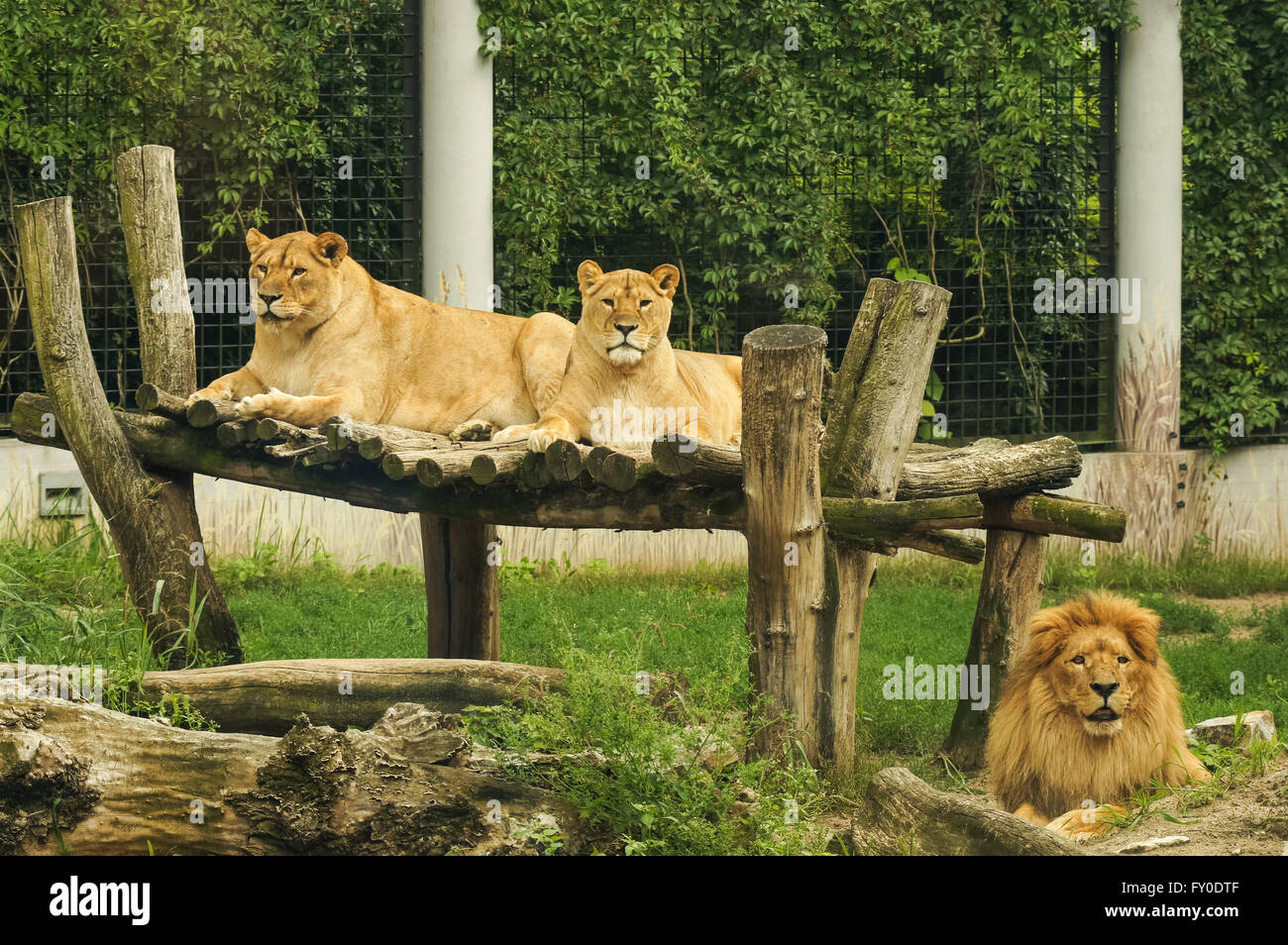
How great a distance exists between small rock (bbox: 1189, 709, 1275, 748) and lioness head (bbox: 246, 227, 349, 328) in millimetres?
4050

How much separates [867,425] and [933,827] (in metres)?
1.77

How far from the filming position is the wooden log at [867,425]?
5.71m

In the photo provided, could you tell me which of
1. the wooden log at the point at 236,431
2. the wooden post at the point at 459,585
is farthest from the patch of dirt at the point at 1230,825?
the wooden log at the point at 236,431

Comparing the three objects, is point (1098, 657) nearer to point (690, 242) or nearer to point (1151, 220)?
point (690, 242)

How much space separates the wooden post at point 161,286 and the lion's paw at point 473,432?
1369 millimetres

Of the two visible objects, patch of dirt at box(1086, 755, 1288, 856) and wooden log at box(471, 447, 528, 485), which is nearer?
patch of dirt at box(1086, 755, 1288, 856)

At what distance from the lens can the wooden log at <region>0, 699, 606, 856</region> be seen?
4449 mm

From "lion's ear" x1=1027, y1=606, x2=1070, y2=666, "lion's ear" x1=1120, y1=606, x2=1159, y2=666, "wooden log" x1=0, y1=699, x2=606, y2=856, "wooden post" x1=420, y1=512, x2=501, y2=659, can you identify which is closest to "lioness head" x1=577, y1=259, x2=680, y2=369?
"wooden post" x1=420, y1=512, x2=501, y2=659

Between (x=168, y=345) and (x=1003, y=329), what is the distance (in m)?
6.44

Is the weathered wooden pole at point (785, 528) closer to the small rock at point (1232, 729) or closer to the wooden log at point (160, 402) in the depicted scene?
the small rock at point (1232, 729)

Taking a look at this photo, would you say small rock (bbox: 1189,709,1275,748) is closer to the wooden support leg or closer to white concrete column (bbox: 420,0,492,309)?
the wooden support leg

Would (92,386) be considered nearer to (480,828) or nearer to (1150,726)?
(480,828)

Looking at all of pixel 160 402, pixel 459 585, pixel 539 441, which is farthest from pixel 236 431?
pixel 459 585

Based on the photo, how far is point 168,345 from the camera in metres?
6.89
